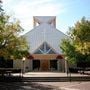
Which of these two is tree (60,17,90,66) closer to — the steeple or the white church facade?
the white church facade

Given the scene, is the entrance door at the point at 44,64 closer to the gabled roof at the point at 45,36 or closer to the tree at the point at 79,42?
the gabled roof at the point at 45,36

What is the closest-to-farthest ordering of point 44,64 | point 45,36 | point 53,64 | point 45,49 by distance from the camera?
point 45,49, point 53,64, point 44,64, point 45,36

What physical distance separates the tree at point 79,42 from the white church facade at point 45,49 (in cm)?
763

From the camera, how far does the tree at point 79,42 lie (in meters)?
45.5

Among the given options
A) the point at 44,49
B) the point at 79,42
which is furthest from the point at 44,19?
the point at 79,42

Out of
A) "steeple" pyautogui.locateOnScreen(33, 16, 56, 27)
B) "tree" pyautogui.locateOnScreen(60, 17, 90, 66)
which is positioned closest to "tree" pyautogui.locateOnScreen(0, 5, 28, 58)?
"tree" pyautogui.locateOnScreen(60, 17, 90, 66)

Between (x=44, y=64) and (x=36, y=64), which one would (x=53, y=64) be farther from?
(x=36, y=64)

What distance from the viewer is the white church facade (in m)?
65.5

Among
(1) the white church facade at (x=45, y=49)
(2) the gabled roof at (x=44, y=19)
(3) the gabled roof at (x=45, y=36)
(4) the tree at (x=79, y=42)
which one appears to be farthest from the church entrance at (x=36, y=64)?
(2) the gabled roof at (x=44, y=19)

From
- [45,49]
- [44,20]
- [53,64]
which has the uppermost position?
[44,20]

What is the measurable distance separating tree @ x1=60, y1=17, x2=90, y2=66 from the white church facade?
7.63 meters

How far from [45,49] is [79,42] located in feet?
65.6

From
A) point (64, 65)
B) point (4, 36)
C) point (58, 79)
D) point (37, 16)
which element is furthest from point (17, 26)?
point (37, 16)

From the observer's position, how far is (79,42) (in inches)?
1870
